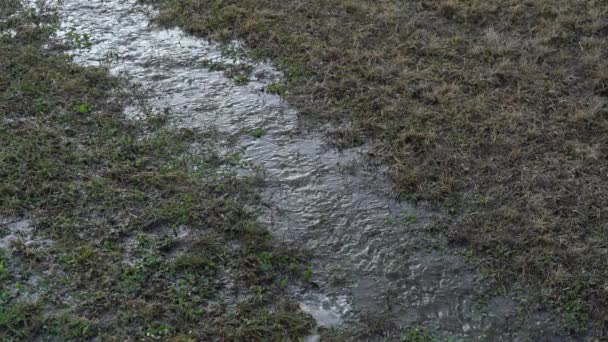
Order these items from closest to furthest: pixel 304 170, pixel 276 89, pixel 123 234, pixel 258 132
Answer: pixel 123 234, pixel 304 170, pixel 258 132, pixel 276 89

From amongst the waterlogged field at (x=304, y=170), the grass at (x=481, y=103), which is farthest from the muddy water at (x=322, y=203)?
the grass at (x=481, y=103)

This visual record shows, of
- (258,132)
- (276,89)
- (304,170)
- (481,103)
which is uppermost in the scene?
(481,103)

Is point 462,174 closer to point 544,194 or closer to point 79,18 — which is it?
point 544,194

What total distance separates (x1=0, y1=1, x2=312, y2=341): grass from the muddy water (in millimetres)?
234

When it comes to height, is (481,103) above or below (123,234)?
above

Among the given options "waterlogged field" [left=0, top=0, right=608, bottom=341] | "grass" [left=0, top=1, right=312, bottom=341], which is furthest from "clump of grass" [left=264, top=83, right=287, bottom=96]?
"grass" [left=0, top=1, right=312, bottom=341]

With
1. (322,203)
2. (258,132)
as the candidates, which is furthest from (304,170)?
(258,132)

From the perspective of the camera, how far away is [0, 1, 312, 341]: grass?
13.9ft

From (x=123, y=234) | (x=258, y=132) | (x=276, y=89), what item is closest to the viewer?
(x=123, y=234)

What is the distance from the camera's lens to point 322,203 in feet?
17.3

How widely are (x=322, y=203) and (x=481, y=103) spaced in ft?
6.64

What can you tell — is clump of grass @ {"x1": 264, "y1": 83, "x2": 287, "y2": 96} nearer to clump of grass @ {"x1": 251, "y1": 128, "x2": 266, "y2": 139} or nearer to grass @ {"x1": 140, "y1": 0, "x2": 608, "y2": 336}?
grass @ {"x1": 140, "y1": 0, "x2": 608, "y2": 336}

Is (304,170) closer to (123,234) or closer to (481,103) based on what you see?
(123,234)

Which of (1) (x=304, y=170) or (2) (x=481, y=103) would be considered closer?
(1) (x=304, y=170)
